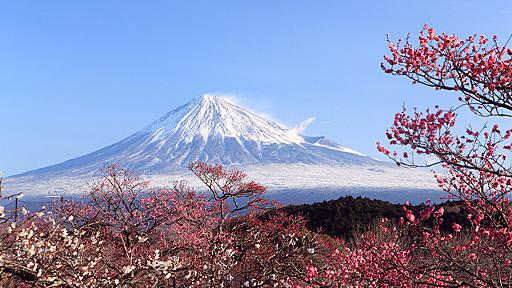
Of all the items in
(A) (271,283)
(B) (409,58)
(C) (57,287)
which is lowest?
(A) (271,283)

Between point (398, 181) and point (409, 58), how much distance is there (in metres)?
189

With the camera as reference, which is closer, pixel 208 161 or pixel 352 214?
pixel 352 214

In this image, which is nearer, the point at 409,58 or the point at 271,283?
the point at 409,58

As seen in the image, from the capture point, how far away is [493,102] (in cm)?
565

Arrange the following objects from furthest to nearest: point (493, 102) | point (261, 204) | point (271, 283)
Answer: point (261, 204) < point (271, 283) < point (493, 102)

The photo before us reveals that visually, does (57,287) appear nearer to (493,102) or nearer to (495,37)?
(493,102)

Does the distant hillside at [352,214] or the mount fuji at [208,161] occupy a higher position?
the mount fuji at [208,161]

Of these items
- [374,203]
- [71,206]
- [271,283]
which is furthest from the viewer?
[374,203]

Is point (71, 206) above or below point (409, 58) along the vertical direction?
below

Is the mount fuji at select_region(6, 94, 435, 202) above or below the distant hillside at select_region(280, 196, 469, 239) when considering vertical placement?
above

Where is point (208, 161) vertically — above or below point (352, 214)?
above

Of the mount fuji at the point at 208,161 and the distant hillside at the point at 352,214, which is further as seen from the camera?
the mount fuji at the point at 208,161

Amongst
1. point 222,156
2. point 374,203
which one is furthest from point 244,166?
point 374,203

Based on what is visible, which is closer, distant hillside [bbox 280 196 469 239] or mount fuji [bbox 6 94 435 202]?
distant hillside [bbox 280 196 469 239]
